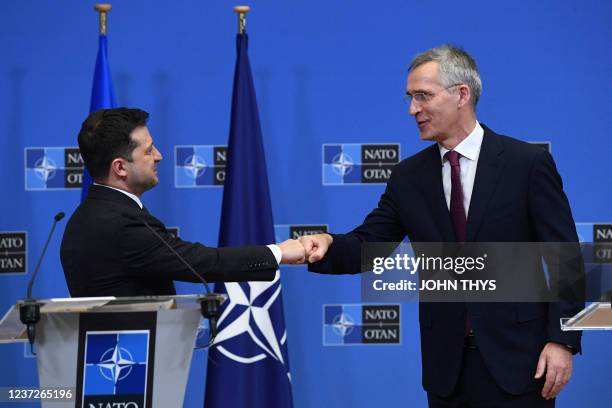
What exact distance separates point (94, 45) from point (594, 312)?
3.38 metres

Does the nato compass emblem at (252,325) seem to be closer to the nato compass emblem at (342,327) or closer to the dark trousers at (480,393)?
the nato compass emblem at (342,327)

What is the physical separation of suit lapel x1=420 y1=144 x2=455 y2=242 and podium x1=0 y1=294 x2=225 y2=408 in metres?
1.01

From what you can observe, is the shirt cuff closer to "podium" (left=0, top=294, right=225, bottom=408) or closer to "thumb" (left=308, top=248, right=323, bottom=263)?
"thumb" (left=308, top=248, right=323, bottom=263)

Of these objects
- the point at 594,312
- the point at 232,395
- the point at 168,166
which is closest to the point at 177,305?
the point at 594,312

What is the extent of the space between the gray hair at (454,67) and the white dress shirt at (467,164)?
0.15 m

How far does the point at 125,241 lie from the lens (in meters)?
2.67

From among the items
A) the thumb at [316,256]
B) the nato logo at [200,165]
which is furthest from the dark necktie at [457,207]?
the nato logo at [200,165]

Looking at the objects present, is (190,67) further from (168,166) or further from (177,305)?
(177,305)

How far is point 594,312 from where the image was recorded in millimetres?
2189

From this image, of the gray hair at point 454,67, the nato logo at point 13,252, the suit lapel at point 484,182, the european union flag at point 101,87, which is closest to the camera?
the suit lapel at point 484,182

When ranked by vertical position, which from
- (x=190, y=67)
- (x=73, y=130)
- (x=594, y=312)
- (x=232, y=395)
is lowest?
(x=232, y=395)

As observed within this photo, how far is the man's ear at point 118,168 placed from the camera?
2.88 m

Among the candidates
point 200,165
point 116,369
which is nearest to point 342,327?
point 200,165

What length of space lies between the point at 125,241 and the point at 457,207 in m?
1.14
